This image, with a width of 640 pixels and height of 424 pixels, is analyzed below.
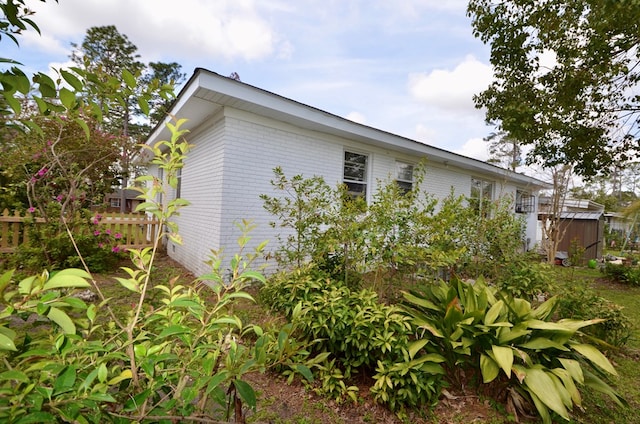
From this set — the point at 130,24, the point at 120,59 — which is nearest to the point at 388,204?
the point at 130,24

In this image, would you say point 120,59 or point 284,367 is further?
point 120,59

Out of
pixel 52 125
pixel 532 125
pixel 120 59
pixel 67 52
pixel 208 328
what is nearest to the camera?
pixel 208 328

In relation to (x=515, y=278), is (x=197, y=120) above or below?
above

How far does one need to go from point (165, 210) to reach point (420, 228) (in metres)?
2.76

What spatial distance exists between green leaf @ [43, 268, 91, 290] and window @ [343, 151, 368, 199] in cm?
651

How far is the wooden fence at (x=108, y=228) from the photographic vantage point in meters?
5.89

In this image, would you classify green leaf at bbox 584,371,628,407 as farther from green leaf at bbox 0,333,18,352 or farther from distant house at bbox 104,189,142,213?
distant house at bbox 104,189,142,213

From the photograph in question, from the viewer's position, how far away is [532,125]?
202 inches

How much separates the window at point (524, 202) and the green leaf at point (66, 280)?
16.6 m

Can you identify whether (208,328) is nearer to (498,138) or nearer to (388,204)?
(388,204)

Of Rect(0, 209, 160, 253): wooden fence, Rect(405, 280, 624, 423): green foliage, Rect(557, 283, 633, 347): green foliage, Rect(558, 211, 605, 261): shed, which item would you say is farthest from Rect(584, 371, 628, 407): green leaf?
Rect(558, 211, 605, 261): shed

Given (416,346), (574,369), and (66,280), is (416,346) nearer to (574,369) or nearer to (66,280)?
(574,369)

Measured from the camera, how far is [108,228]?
20.3 ft

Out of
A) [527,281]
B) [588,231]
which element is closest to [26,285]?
[527,281]
